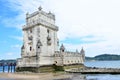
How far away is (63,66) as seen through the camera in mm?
64312

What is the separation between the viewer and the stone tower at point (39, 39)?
61000 mm

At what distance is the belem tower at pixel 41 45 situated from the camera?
6102 cm

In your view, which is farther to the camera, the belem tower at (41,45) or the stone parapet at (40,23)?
the stone parapet at (40,23)

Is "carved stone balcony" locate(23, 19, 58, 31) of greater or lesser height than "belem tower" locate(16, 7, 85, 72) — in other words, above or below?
above

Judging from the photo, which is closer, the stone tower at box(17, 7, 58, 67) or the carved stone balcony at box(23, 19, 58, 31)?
the stone tower at box(17, 7, 58, 67)

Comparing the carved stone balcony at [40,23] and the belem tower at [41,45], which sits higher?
the carved stone balcony at [40,23]

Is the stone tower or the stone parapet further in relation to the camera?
the stone parapet

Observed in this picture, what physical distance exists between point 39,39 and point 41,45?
1.72 metres

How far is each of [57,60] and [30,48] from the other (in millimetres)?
8465

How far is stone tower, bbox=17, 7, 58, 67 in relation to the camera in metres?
61.0

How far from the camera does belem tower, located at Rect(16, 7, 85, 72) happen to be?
6102cm

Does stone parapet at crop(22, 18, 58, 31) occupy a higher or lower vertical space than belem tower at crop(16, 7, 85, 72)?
higher

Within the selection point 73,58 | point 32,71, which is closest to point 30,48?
point 32,71

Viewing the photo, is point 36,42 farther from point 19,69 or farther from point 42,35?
point 19,69
